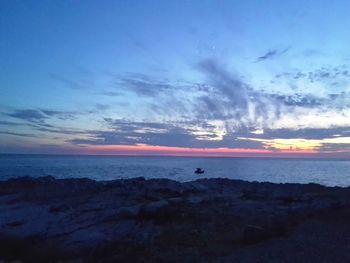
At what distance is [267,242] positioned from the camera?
19.5 metres

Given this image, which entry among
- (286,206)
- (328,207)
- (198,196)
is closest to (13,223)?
(198,196)

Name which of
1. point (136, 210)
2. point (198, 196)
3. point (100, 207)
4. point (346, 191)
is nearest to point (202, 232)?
point (136, 210)

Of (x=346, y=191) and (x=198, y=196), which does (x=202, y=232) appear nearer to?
(x=198, y=196)

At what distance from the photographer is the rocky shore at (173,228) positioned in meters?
18.2

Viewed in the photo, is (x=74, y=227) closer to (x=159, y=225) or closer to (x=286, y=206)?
(x=159, y=225)

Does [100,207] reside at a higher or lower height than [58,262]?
higher

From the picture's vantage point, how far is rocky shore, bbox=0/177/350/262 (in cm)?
1819

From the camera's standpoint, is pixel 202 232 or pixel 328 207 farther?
pixel 328 207

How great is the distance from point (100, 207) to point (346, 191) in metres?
22.2

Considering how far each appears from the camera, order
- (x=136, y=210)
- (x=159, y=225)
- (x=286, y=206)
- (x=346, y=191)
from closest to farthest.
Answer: (x=159, y=225) → (x=136, y=210) → (x=286, y=206) → (x=346, y=191)

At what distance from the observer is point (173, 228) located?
72.6 feet

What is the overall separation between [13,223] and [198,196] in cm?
1361

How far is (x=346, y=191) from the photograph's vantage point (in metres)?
36.5

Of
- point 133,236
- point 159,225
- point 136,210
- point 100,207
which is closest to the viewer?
point 133,236
